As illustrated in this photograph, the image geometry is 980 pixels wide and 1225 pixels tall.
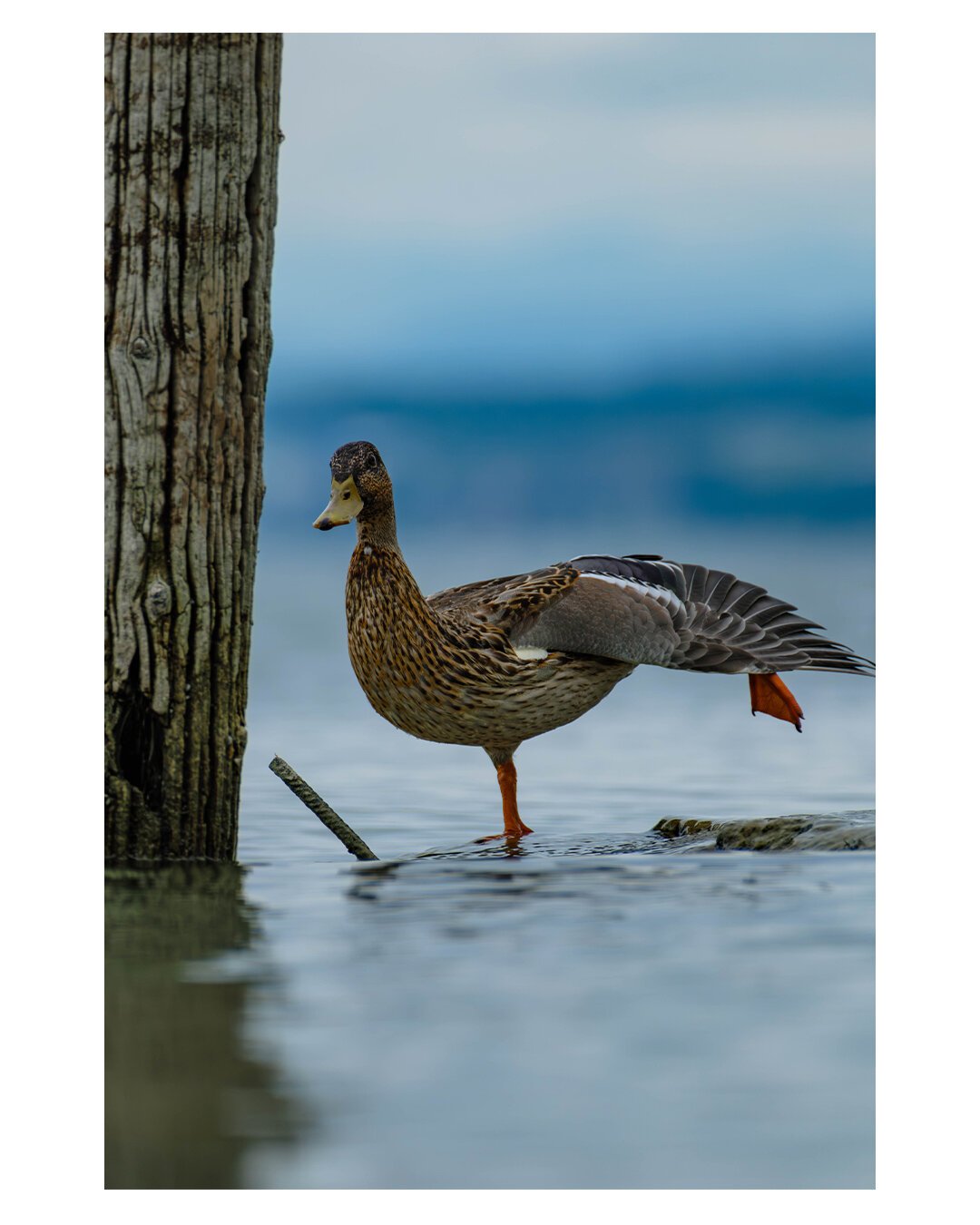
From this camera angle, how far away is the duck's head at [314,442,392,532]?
534cm

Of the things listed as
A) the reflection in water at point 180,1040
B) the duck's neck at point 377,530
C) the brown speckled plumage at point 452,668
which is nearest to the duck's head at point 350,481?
the duck's neck at point 377,530

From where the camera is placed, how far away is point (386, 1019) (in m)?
4.12

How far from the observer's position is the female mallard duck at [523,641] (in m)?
5.46

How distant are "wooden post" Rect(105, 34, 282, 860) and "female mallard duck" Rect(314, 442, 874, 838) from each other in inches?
23.5

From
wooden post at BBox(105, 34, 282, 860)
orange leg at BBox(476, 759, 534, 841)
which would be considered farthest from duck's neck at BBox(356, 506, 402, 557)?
orange leg at BBox(476, 759, 534, 841)

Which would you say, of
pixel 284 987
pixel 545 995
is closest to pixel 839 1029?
pixel 545 995

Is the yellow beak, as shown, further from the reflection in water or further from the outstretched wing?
the reflection in water

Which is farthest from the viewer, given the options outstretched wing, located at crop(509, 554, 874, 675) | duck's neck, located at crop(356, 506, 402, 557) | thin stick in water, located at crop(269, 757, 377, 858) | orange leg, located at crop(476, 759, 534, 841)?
orange leg, located at crop(476, 759, 534, 841)

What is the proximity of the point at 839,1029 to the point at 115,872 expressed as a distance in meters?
2.09

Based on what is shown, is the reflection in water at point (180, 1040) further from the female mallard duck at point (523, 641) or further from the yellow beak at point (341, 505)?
the yellow beak at point (341, 505)

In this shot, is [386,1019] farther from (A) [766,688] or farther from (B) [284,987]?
(A) [766,688]

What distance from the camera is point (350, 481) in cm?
537

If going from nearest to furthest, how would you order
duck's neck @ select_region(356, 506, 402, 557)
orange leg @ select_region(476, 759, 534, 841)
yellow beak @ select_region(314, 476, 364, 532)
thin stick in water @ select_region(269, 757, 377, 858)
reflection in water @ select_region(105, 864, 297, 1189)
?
reflection in water @ select_region(105, 864, 297, 1189) < thin stick in water @ select_region(269, 757, 377, 858) < yellow beak @ select_region(314, 476, 364, 532) < duck's neck @ select_region(356, 506, 402, 557) < orange leg @ select_region(476, 759, 534, 841)

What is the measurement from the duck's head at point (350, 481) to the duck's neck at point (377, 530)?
0.12 m
